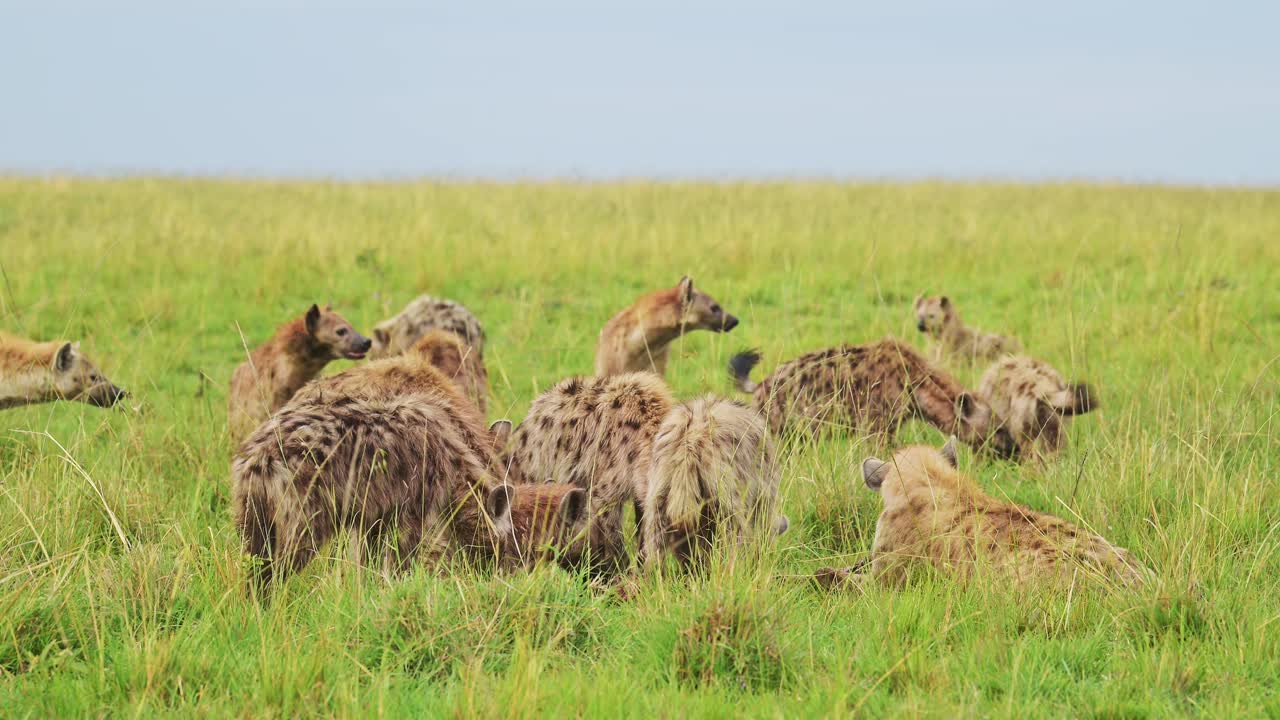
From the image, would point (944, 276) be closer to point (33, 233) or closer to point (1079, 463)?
point (1079, 463)

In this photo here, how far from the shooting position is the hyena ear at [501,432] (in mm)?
5033

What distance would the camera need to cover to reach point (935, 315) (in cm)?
965

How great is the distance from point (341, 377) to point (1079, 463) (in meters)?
3.55

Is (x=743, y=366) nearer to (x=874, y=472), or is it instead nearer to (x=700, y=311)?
(x=700, y=311)

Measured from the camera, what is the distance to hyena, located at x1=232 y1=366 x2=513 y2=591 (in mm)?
4031

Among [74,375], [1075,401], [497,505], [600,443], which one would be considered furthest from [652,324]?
[497,505]

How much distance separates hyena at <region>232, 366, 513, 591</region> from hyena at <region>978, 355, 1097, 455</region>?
3.23 metres

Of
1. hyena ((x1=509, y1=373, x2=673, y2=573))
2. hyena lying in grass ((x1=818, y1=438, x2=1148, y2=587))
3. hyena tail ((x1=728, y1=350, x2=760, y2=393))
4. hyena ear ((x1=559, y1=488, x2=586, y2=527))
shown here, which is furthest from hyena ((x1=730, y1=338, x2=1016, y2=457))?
hyena ear ((x1=559, y1=488, x2=586, y2=527))

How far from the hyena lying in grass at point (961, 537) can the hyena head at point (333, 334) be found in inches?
143

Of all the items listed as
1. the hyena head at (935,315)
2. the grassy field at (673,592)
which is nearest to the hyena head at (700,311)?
the grassy field at (673,592)

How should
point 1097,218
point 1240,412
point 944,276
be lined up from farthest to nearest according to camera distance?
point 1097,218 → point 944,276 → point 1240,412

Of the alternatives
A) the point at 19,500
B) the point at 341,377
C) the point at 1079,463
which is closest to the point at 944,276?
the point at 1079,463

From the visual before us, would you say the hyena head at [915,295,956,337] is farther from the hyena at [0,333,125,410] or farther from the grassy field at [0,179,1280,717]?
the hyena at [0,333,125,410]

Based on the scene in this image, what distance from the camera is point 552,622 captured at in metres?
3.87
